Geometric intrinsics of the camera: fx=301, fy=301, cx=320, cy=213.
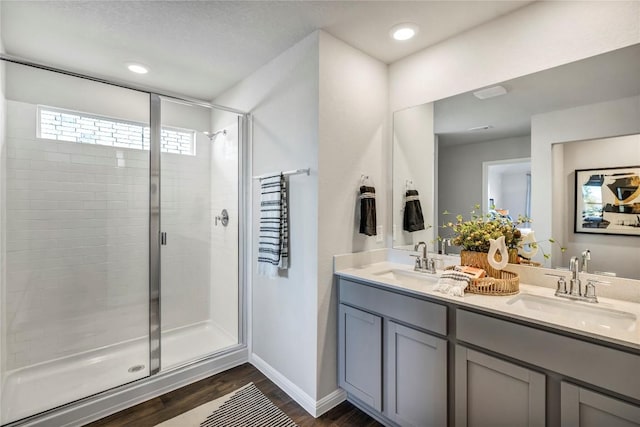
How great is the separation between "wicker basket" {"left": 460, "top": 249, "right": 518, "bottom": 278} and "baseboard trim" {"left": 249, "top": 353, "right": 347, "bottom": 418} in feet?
4.10

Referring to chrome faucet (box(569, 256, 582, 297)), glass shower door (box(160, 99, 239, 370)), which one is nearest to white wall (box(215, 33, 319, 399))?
glass shower door (box(160, 99, 239, 370))

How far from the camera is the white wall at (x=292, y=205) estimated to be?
2.04m

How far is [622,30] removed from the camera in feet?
4.79

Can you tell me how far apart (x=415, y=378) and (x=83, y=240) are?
9.15 feet

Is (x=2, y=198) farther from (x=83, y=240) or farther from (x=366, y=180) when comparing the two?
(x=366, y=180)

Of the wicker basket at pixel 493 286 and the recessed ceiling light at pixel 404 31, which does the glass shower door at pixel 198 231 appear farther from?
the wicker basket at pixel 493 286

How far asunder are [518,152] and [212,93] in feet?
9.31

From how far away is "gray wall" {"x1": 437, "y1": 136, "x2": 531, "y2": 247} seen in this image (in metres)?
1.92

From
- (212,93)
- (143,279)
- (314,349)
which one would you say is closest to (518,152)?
(314,349)

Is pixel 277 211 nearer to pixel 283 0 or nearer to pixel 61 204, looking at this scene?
pixel 283 0

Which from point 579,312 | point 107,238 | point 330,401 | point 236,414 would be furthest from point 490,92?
point 107,238

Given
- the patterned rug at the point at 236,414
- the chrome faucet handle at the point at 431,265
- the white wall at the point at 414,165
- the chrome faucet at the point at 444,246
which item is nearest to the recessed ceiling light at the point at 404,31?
the white wall at the point at 414,165

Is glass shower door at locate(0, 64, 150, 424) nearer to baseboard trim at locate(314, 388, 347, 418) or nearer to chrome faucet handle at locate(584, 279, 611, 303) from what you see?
baseboard trim at locate(314, 388, 347, 418)

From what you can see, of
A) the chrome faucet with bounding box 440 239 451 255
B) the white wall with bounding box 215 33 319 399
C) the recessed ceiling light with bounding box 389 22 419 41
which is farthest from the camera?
the chrome faucet with bounding box 440 239 451 255
